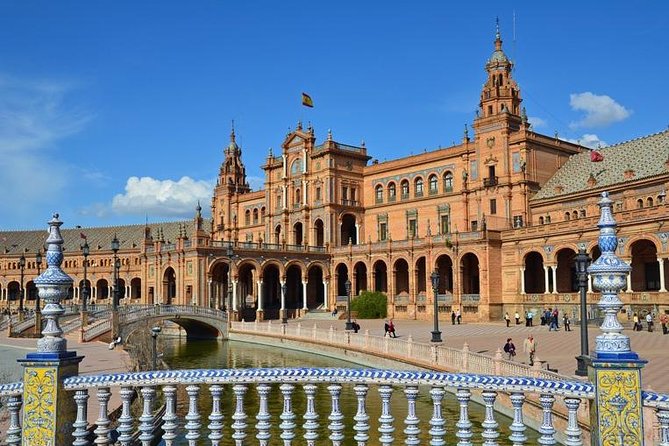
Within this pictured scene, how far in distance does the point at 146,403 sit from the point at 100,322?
3406cm

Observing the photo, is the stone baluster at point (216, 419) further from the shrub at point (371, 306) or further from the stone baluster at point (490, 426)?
the shrub at point (371, 306)

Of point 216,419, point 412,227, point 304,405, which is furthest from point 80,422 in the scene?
point 412,227

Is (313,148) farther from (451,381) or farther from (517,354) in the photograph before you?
(451,381)

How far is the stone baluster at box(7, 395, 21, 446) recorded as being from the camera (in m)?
7.37

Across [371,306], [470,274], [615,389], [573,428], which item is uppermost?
[470,274]

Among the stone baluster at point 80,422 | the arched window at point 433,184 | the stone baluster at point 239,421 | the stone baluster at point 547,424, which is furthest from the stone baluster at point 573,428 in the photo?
the arched window at point 433,184

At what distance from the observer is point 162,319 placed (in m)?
46.2

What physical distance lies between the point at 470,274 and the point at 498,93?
1545 centimetres

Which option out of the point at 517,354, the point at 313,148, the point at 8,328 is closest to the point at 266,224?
the point at 313,148

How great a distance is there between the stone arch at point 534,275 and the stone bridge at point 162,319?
77.8 feet

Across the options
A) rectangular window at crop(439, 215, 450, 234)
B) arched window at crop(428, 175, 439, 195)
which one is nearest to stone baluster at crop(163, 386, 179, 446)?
rectangular window at crop(439, 215, 450, 234)

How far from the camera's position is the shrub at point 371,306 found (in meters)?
57.0

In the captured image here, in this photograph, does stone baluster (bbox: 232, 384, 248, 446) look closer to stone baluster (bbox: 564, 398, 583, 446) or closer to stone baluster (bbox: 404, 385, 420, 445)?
stone baluster (bbox: 404, 385, 420, 445)

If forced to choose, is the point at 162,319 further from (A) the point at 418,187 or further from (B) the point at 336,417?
(B) the point at 336,417
